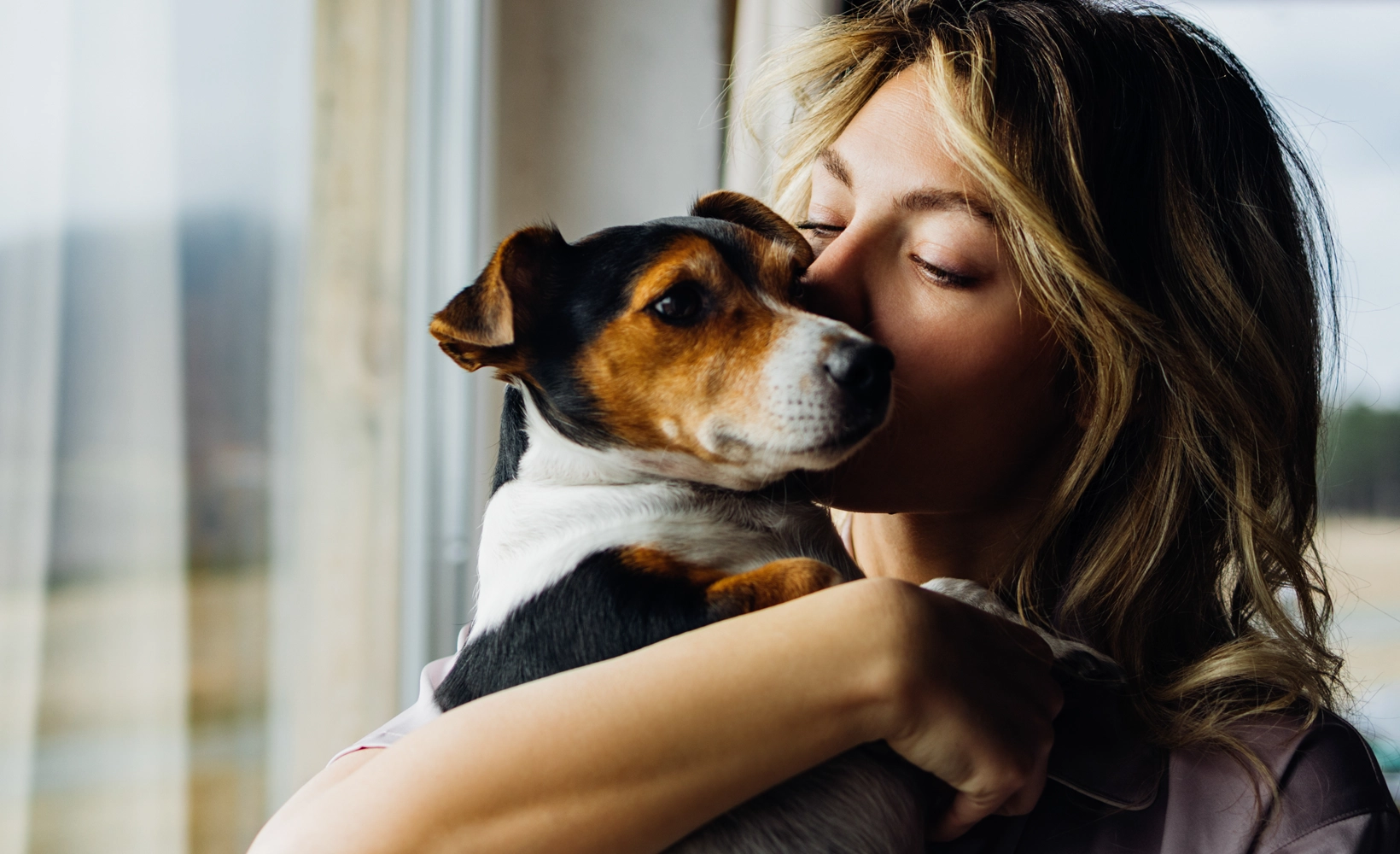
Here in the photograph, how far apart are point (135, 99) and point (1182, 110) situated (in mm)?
1377

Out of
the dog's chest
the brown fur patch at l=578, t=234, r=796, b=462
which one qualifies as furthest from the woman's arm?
the brown fur patch at l=578, t=234, r=796, b=462

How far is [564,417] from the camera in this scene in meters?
1.04

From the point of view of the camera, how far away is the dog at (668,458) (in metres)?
0.88

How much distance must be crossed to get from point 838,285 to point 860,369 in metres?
0.16

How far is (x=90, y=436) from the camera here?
1347mm

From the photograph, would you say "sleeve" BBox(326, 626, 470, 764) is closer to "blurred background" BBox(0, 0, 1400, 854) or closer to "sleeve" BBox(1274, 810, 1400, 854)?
"blurred background" BBox(0, 0, 1400, 854)

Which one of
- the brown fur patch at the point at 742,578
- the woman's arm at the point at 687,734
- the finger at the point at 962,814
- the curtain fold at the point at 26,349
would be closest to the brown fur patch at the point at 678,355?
the brown fur patch at the point at 742,578

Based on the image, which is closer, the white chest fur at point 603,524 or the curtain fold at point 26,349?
the white chest fur at point 603,524

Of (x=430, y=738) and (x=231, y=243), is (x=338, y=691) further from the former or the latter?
(x=430, y=738)

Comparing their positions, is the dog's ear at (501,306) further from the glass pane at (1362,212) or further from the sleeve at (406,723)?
the glass pane at (1362,212)

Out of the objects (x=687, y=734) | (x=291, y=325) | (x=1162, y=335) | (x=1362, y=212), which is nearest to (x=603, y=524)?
(x=687, y=734)

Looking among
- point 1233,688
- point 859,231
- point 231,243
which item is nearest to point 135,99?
point 231,243

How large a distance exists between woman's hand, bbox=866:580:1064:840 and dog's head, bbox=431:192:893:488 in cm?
20

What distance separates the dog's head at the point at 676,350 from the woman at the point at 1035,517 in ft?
0.41
